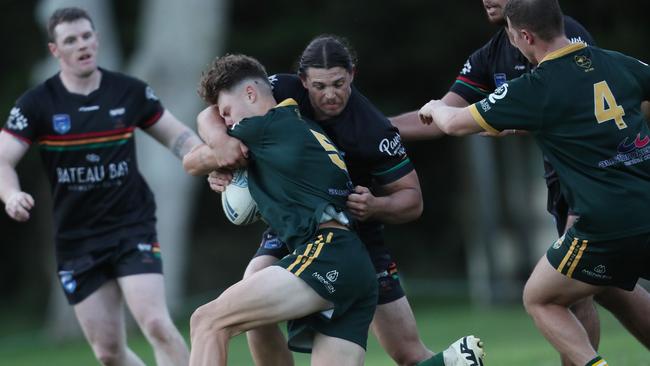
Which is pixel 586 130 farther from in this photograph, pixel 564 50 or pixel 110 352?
pixel 110 352

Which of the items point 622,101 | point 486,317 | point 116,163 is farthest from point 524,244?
point 622,101

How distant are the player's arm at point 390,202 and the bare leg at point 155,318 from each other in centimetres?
182

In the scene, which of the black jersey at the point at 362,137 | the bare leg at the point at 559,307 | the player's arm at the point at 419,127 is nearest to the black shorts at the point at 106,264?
the black jersey at the point at 362,137

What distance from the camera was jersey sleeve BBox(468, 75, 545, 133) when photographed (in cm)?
557

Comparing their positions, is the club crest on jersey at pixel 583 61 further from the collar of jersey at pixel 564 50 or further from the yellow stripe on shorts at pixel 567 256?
the yellow stripe on shorts at pixel 567 256

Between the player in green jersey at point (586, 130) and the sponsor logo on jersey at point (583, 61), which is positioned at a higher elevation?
the sponsor logo on jersey at point (583, 61)

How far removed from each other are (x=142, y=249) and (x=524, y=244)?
13.5 m

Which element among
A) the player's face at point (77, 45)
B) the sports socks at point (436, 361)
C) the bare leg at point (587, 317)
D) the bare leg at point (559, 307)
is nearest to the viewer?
the bare leg at point (559, 307)

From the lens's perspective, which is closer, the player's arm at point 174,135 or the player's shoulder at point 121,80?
the player's arm at point 174,135

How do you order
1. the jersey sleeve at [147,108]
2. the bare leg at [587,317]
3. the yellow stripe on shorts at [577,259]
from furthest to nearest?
the jersey sleeve at [147,108] < the bare leg at [587,317] < the yellow stripe on shorts at [577,259]

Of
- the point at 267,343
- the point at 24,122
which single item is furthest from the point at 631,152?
the point at 24,122

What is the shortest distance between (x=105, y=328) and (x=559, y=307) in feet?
10.1

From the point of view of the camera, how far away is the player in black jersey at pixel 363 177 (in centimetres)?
596

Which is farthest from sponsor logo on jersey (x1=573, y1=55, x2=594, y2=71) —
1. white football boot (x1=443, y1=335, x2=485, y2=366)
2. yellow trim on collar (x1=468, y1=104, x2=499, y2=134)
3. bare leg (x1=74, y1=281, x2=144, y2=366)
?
bare leg (x1=74, y1=281, x2=144, y2=366)
